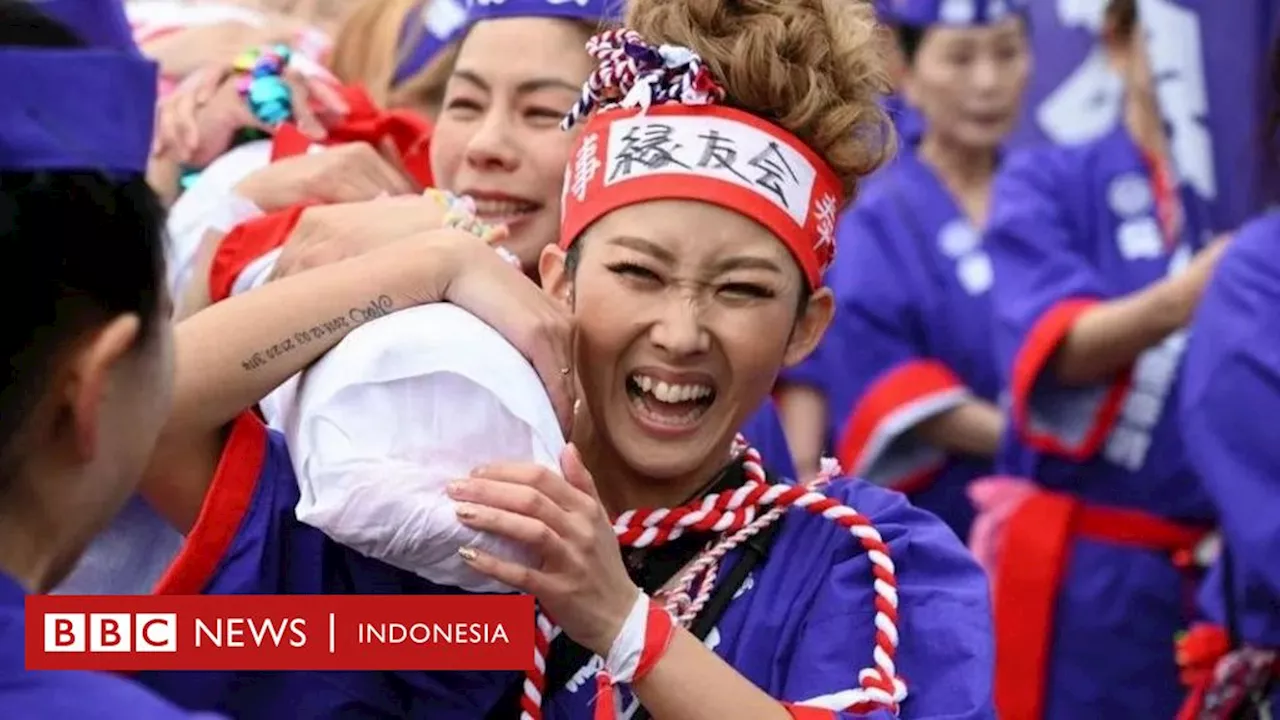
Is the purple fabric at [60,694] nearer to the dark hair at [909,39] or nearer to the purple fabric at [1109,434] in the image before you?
the purple fabric at [1109,434]

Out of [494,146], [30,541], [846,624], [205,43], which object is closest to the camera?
[30,541]

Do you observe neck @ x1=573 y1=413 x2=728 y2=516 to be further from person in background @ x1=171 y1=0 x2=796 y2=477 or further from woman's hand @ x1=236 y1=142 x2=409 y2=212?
woman's hand @ x1=236 y1=142 x2=409 y2=212

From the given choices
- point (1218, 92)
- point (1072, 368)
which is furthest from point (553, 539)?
point (1072, 368)

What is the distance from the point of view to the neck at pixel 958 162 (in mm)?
5785

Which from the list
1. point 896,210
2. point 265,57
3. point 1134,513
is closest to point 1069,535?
point 1134,513

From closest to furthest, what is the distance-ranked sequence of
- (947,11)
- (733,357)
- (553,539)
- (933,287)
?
(553,539) → (733,357) → (933,287) → (947,11)

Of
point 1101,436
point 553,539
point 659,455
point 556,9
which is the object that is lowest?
point 1101,436

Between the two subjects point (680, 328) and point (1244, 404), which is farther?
point (1244, 404)

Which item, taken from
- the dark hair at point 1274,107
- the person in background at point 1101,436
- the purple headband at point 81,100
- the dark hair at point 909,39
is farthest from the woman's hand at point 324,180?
the dark hair at point 909,39

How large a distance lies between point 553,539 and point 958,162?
391 cm

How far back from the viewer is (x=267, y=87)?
312cm

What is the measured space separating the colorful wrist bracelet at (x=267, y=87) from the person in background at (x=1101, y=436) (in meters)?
1.71

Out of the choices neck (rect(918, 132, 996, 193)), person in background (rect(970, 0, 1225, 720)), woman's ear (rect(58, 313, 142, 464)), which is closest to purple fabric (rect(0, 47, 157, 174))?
woman's ear (rect(58, 313, 142, 464))

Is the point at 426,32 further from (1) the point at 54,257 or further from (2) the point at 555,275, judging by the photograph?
(1) the point at 54,257
